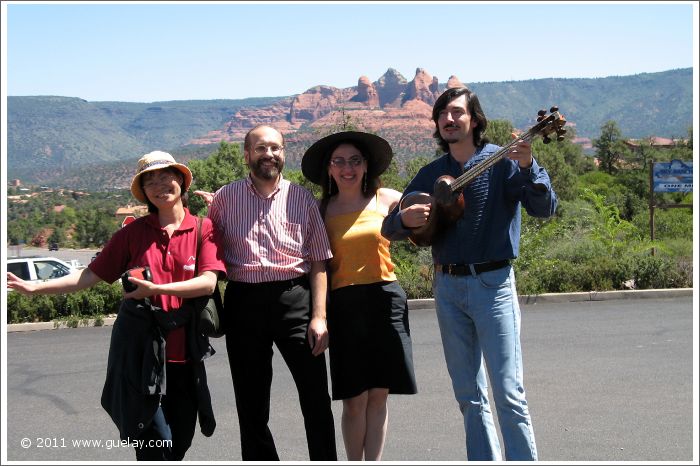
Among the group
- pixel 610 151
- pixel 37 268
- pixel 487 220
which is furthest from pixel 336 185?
pixel 610 151

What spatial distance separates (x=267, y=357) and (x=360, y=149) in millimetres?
1256

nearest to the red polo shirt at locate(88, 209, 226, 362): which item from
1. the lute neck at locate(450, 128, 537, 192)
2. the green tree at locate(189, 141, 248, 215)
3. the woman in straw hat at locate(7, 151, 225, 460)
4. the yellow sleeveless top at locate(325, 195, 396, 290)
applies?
the woman in straw hat at locate(7, 151, 225, 460)

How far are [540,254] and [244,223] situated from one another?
12542mm

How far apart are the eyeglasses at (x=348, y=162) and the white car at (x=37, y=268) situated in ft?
59.4

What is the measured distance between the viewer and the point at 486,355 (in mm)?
4496

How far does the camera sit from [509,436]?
4395 millimetres

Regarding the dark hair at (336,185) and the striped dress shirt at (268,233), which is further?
the dark hair at (336,185)

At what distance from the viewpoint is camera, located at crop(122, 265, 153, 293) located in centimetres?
443

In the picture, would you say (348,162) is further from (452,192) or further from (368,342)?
(368,342)

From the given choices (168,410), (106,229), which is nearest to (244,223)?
A: (168,410)

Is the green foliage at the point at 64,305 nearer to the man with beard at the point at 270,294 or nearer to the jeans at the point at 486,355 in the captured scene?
the man with beard at the point at 270,294

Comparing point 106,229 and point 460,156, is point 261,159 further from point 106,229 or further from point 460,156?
point 106,229

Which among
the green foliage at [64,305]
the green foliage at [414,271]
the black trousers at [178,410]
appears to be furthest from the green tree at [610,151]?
the black trousers at [178,410]

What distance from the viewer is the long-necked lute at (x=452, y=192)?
4.29m
